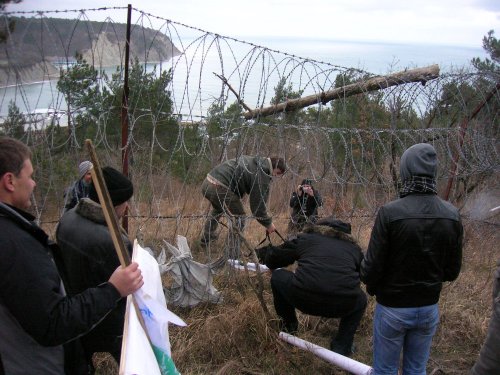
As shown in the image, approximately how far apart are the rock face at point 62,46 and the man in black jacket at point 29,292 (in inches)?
60.9

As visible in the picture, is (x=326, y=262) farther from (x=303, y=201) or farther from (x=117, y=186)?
(x=303, y=201)

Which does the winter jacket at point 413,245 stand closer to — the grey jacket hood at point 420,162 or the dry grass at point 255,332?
the grey jacket hood at point 420,162

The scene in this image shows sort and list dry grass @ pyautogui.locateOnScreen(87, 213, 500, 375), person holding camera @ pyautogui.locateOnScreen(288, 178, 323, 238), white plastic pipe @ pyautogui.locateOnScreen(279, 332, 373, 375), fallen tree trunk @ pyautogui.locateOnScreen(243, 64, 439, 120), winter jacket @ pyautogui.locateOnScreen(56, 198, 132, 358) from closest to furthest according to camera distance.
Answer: winter jacket @ pyautogui.locateOnScreen(56, 198, 132, 358)
white plastic pipe @ pyautogui.locateOnScreen(279, 332, 373, 375)
dry grass @ pyautogui.locateOnScreen(87, 213, 500, 375)
fallen tree trunk @ pyautogui.locateOnScreen(243, 64, 439, 120)
person holding camera @ pyautogui.locateOnScreen(288, 178, 323, 238)

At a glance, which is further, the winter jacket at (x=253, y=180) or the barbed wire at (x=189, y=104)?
the winter jacket at (x=253, y=180)

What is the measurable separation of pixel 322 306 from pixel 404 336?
2.12 ft

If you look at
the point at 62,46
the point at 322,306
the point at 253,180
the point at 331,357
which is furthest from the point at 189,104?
the point at 331,357

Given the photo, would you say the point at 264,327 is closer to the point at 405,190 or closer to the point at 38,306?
the point at 405,190

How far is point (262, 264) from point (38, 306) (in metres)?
2.67

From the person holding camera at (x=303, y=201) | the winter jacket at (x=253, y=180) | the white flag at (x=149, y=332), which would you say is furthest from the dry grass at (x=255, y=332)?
the white flag at (x=149, y=332)

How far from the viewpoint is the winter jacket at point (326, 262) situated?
2.94 m

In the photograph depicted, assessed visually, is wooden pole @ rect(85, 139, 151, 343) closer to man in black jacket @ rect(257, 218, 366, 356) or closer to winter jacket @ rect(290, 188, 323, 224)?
man in black jacket @ rect(257, 218, 366, 356)

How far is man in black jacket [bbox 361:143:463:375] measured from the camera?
7.18ft

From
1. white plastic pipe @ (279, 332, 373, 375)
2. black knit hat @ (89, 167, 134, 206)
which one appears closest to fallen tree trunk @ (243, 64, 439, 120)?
white plastic pipe @ (279, 332, 373, 375)

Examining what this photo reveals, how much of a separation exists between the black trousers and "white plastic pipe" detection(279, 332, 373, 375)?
0.39ft
